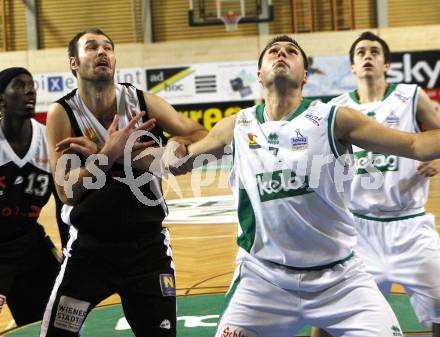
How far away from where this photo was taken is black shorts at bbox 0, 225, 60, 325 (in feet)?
14.9

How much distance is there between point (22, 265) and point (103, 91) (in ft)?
Answer: 4.78

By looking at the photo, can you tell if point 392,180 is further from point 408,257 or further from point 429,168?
point 408,257

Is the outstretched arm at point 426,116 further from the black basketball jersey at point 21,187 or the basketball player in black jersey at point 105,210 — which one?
the black basketball jersey at point 21,187

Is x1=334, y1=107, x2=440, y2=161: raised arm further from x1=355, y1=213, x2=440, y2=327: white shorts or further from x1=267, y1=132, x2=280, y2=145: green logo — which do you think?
x1=355, y1=213, x2=440, y2=327: white shorts

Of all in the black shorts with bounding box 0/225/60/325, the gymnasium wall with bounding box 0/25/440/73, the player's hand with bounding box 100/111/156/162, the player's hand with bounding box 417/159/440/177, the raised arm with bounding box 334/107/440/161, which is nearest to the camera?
the raised arm with bounding box 334/107/440/161

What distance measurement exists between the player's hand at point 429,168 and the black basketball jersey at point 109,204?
1.75 m

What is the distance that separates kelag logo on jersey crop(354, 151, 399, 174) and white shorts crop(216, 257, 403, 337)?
1457 mm

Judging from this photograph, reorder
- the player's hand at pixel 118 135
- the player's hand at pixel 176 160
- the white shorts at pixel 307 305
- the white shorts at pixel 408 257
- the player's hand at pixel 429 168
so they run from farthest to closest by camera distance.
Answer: the player's hand at pixel 429 168 < the white shorts at pixel 408 257 < the player's hand at pixel 176 160 < the player's hand at pixel 118 135 < the white shorts at pixel 307 305

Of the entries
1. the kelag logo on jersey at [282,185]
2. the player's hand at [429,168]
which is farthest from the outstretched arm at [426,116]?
the kelag logo on jersey at [282,185]

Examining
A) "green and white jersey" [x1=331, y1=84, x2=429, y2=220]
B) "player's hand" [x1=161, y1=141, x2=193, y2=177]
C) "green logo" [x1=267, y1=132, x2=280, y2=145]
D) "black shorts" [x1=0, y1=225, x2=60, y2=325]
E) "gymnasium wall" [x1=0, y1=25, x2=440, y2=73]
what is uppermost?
"gymnasium wall" [x1=0, y1=25, x2=440, y2=73]

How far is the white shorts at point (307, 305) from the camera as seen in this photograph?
310cm

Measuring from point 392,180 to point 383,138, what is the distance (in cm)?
135

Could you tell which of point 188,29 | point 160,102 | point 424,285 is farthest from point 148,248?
point 188,29

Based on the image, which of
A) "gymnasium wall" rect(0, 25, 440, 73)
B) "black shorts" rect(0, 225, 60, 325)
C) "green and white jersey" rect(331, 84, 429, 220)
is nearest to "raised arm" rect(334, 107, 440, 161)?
"green and white jersey" rect(331, 84, 429, 220)
